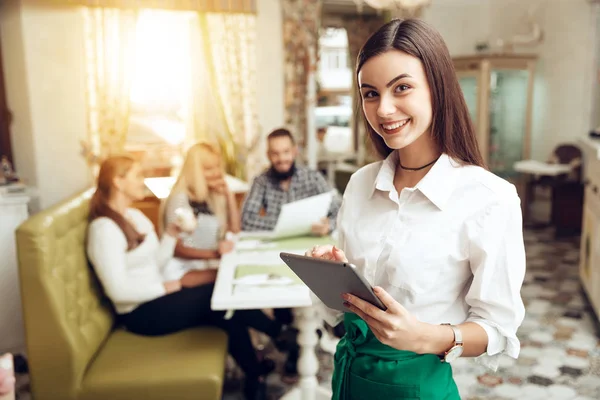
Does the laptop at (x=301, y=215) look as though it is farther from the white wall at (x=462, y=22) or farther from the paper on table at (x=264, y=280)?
the white wall at (x=462, y=22)

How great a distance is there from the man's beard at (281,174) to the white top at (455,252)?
2.36 metres

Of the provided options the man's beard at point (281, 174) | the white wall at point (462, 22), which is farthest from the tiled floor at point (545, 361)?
the white wall at point (462, 22)

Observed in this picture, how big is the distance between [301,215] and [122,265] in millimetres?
972

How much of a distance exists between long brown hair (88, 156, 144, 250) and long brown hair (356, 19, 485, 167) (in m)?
1.71

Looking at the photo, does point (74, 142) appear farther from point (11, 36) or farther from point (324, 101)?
point (324, 101)

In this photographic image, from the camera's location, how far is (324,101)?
313 inches

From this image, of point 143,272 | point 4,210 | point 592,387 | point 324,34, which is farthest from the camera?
point 324,34

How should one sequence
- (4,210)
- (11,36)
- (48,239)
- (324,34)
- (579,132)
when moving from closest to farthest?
1. (48,239)
2. (4,210)
3. (11,36)
4. (579,132)
5. (324,34)

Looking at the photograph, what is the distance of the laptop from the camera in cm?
298

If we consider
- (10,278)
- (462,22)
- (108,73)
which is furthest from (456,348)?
(462,22)

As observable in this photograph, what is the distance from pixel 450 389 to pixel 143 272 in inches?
70.4

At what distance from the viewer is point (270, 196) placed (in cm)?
352

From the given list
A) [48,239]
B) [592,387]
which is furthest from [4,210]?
[592,387]

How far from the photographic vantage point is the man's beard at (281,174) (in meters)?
3.50
